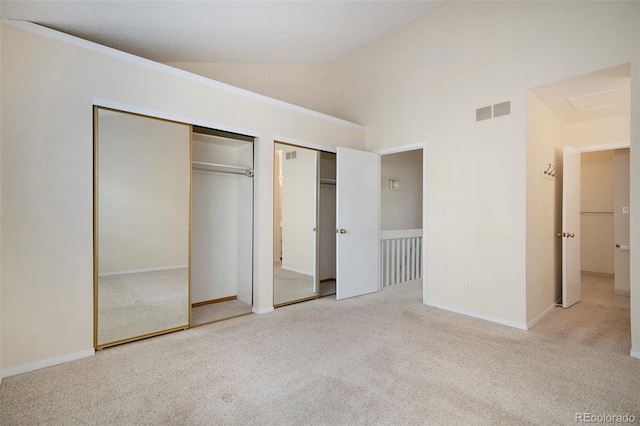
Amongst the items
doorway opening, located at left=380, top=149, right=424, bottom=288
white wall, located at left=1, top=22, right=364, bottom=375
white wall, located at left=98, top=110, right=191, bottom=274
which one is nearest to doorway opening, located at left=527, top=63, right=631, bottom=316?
doorway opening, located at left=380, top=149, right=424, bottom=288

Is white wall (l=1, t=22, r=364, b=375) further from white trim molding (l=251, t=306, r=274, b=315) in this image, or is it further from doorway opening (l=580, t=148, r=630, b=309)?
doorway opening (l=580, t=148, r=630, b=309)

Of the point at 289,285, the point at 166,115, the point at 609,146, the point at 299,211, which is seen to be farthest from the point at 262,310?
A: the point at 609,146

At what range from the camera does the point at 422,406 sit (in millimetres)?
1947

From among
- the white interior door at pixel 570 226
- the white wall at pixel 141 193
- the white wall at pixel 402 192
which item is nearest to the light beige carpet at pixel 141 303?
the white wall at pixel 141 193

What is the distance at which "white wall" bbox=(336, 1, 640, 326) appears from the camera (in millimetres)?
2932

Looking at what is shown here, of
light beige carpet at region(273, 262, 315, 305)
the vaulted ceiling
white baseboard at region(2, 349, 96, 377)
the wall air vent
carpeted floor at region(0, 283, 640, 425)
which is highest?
the vaulted ceiling

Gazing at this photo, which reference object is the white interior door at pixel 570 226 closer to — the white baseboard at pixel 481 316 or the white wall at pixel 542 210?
the white wall at pixel 542 210

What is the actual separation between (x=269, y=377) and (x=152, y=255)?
1.67 meters

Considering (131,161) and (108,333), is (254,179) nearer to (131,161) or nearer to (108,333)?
(131,161)

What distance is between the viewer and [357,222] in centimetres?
452

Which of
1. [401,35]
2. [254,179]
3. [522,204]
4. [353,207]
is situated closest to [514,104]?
[522,204]

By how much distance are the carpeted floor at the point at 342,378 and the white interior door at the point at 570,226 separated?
2.25 ft

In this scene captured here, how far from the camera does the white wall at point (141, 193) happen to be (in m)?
2.75

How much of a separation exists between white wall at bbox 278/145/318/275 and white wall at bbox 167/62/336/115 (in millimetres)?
1283
